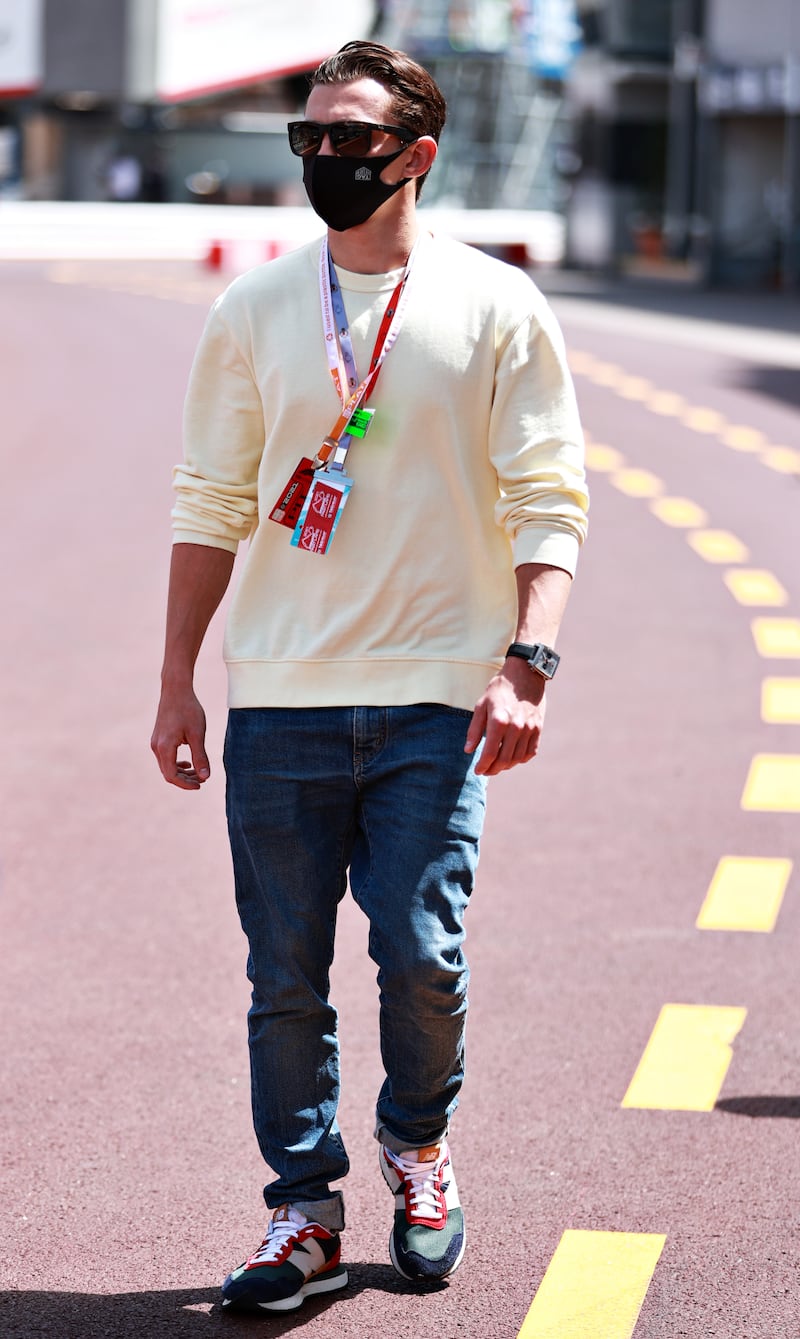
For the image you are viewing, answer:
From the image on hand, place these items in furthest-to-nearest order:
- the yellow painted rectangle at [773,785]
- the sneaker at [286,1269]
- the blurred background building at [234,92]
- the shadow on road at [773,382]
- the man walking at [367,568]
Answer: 1. the blurred background building at [234,92]
2. the shadow on road at [773,382]
3. the yellow painted rectangle at [773,785]
4. the sneaker at [286,1269]
5. the man walking at [367,568]

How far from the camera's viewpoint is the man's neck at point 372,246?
363 cm

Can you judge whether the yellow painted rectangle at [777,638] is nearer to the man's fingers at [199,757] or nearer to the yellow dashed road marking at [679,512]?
the yellow dashed road marking at [679,512]

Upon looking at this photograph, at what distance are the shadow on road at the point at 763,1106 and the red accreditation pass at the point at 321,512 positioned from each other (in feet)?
5.96

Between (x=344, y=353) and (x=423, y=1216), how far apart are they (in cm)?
152

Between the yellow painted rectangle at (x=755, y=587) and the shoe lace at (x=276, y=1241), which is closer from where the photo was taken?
the shoe lace at (x=276, y=1241)

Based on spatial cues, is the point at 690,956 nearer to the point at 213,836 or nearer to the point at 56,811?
the point at 213,836

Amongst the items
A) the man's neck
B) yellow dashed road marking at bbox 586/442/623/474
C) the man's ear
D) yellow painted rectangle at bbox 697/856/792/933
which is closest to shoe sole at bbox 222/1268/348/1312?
the man's neck

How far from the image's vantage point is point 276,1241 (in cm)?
376

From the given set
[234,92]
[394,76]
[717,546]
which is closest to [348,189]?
[394,76]

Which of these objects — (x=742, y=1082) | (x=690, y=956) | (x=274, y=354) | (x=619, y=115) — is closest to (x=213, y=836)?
(x=690, y=956)

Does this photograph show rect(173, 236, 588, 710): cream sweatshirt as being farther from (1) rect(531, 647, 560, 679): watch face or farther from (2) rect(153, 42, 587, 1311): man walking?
(1) rect(531, 647, 560, 679): watch face

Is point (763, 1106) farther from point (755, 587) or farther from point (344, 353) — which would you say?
point (755, 587)

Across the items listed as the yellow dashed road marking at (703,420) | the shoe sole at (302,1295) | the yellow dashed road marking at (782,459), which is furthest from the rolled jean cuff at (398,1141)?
the yellow dashed road marking at (703,420)

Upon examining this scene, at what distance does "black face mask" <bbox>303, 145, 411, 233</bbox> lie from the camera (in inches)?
142
